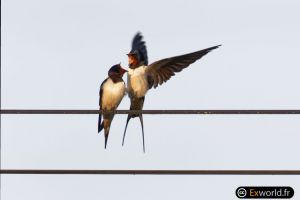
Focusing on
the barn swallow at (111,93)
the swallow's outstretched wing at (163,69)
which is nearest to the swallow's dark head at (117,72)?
the barn swallow at (111,93)

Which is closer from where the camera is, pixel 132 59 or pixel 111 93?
pixel 111 93

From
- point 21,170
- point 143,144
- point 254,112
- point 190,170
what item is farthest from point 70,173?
point 143,144

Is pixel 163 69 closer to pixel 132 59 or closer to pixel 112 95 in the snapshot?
pixel 132 59

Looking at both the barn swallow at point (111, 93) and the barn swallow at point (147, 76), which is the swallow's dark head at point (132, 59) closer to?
the barn swallow at point (147, 76)

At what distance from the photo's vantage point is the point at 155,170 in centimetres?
337

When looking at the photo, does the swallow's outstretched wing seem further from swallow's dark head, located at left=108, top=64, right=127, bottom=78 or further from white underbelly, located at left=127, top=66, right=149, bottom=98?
swallow's dark head, located at left=108, top=64, right=127, bottom=78

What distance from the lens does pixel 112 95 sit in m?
5.48

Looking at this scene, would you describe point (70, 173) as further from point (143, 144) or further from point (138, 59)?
point (138, 59)

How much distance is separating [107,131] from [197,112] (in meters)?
2.25

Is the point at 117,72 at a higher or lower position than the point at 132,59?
lower

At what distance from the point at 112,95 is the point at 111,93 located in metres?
0.02

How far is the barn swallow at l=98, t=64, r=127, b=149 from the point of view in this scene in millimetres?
5480

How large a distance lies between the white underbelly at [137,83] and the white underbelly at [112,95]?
91 millimetres

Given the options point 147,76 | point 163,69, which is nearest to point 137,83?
point 147,76
